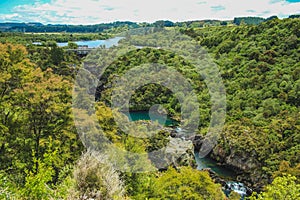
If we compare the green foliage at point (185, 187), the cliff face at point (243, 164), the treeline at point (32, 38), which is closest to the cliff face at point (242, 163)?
the cliff face at point (243, 164)

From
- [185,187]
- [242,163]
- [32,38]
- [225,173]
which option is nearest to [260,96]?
[242,163]

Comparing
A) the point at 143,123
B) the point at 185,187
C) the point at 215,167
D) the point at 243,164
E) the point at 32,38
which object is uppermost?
the point at 32,38

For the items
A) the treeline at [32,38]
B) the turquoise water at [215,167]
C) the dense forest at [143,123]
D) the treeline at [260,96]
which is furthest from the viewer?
the treeline at [32,38]

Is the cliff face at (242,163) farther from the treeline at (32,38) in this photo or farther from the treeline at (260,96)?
the treeline at (32,38)

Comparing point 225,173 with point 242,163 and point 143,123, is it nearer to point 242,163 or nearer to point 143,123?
point 242,163

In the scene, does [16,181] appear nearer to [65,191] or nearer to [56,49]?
[65,191]

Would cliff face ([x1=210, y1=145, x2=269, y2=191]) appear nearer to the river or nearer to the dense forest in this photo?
the dense forest

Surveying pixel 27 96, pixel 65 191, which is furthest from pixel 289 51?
pixel 65 191

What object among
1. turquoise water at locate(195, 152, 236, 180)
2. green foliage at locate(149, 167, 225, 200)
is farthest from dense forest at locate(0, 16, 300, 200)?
turquoise water at locate(195, 152, 236, 180)
